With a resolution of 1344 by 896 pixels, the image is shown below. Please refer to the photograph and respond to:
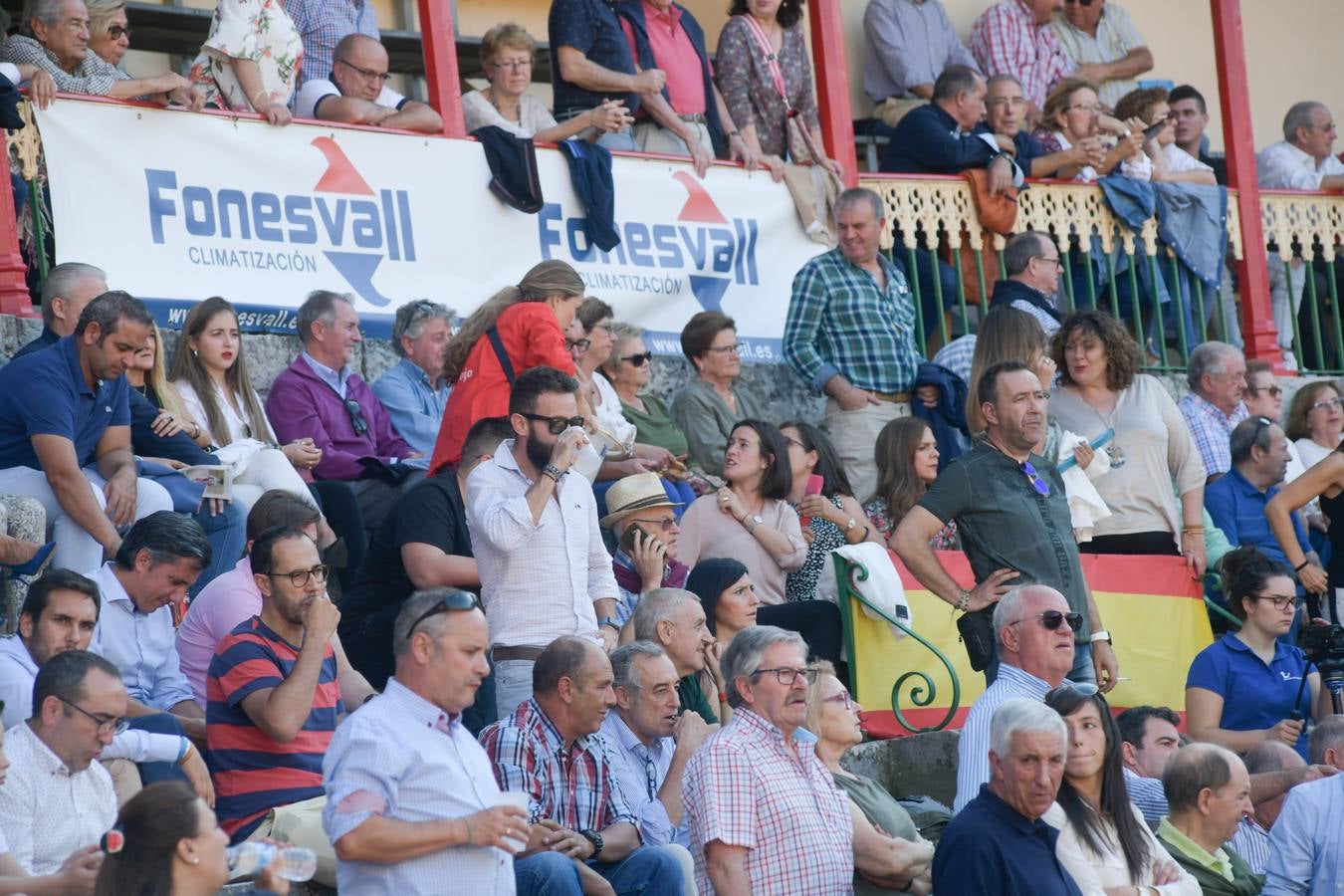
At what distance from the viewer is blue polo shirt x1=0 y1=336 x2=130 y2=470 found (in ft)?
25.0

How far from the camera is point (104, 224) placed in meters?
9.53

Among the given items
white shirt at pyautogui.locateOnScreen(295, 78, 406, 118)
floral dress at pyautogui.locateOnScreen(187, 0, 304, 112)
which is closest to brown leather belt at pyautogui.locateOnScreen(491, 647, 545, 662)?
floral dress at pyautogui.locateOnScreen(187, 0, 304, 112)

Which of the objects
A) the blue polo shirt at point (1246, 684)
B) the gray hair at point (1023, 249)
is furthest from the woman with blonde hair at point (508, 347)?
the gray hair at point (1023, 249)

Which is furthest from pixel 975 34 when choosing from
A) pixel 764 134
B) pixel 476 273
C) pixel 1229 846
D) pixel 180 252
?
pixel 1229 846

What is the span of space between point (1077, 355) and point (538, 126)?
317cm

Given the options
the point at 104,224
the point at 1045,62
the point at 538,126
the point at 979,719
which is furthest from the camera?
the point at 1045,62

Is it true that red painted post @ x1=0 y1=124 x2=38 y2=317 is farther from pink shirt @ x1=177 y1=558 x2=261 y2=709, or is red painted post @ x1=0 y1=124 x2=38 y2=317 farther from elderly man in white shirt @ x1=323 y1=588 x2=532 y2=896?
elderly man in white shirt @ x1=323 y1=588 x2=532 y2=896

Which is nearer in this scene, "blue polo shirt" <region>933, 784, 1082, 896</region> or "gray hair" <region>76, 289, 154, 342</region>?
"blue polo shirt" <region>933, 784, 1082, 896</region>

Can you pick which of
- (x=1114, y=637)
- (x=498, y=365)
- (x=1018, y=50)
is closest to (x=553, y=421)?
(x=498, y=365)

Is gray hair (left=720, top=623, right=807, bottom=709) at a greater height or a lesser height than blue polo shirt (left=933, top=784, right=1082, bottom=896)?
greater

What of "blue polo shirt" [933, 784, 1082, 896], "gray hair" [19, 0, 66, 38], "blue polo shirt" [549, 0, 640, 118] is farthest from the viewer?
"blue polo shirt" [549, 0, 640, 118]

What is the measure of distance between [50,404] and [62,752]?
2.19 metres

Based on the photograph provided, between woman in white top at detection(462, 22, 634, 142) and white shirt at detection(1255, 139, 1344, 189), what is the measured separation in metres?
5.50

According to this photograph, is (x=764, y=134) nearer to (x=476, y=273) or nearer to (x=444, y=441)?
(x=476, y=273)
